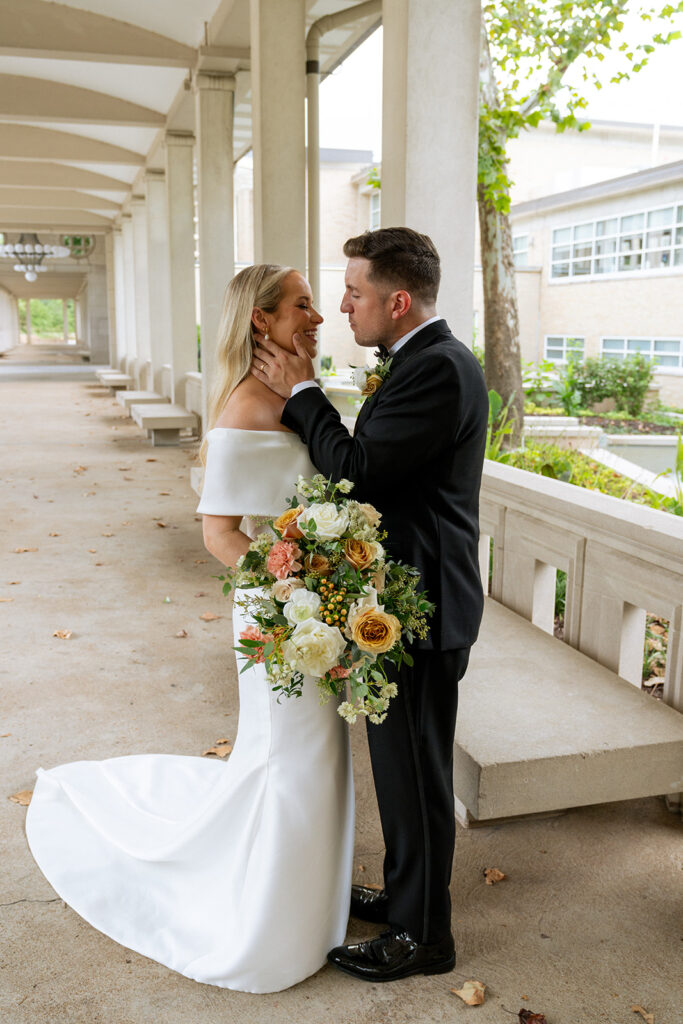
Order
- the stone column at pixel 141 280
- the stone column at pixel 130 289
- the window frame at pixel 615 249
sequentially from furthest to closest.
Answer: the window frame at pixel 615 249, the stone column at pixel 130 289, the stone column at pixel 141 280

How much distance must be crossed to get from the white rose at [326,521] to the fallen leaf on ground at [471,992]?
1.41m

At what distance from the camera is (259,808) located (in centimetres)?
280

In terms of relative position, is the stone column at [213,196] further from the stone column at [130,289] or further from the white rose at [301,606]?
the stone column at [130,289]

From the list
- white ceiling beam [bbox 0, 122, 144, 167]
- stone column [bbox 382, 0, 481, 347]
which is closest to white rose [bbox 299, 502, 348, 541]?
stone column [bbox 382, 0, 481, 347]

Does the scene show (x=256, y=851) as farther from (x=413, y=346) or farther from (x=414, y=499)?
(x=413, y=346)

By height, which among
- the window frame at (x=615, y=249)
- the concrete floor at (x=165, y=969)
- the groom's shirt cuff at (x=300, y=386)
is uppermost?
the window frame at (x=615, y=249)

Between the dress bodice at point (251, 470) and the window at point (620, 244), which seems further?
the window at point (620, 244)

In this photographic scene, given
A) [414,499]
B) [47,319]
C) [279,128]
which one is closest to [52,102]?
[279,128]

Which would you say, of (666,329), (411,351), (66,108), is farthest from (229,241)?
(666,329)

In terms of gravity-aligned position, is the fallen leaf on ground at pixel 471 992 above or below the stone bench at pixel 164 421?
below

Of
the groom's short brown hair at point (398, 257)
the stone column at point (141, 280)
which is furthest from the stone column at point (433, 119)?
the stone column at point (141, 280)

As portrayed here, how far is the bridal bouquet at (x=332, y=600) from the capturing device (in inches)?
90.0

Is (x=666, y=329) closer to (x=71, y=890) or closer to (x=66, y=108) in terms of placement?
(x=66, y=108)

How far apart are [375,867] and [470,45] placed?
3.85 m
